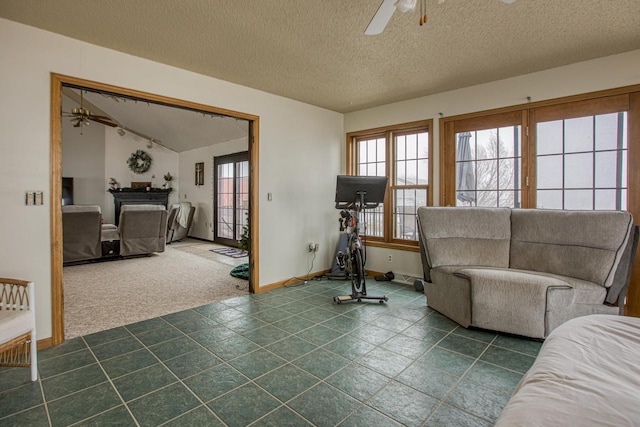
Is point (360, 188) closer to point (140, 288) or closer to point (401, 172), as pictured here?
point (401, 172)

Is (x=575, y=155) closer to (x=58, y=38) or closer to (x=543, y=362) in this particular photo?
(x=543, y=362)

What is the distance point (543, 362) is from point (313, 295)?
9.89 ft

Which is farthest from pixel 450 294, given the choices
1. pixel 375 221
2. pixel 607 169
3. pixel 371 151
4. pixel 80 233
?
pixel 80 233

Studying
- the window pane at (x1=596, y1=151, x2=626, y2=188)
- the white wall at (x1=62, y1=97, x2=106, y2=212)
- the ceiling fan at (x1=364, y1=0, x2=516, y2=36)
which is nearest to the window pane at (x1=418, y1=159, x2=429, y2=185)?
the window pane at (x1=596, y1=151, x2=626, y2=188)

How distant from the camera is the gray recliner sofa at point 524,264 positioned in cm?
265

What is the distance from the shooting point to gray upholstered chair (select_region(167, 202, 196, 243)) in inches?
317

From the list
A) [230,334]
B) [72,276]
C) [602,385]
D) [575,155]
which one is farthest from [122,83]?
[575,155]

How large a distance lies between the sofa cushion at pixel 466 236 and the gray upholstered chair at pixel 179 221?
259 inches

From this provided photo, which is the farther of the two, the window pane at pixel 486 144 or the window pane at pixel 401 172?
the window pane at pixel 401 172

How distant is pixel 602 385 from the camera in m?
0.87

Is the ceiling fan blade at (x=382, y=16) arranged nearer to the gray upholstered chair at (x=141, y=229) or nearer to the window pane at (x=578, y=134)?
the window pane at (x=578, y=134)

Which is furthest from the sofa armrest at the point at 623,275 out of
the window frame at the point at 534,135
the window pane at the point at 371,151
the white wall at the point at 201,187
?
the white wall at the point at 201,187

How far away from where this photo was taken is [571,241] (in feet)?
9.73

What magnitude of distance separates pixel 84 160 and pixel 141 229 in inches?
156
